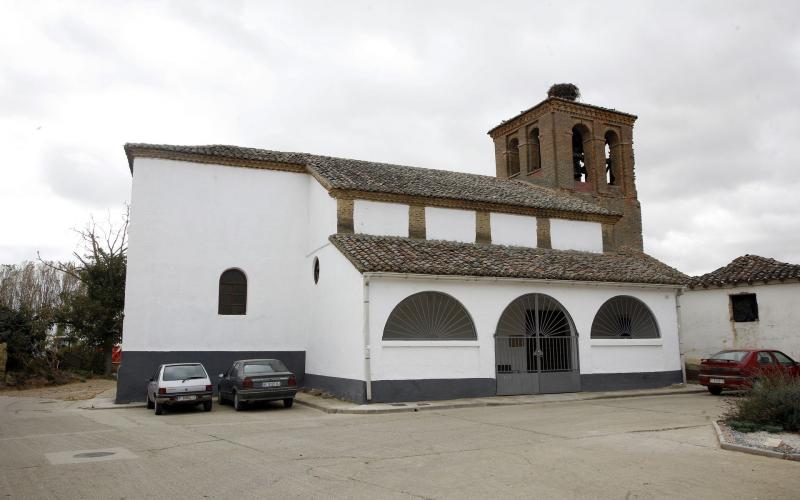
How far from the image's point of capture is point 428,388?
50.0 ft

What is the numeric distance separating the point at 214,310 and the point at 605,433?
480 inches

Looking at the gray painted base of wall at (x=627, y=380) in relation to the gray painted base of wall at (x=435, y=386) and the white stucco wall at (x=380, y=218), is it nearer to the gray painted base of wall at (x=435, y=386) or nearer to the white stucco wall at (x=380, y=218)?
the gray painted base of wall at (x=435, y=386)

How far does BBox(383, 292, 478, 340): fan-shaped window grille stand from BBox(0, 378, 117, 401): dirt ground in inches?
439

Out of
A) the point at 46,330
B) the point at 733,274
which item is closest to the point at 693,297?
the point at 733,274

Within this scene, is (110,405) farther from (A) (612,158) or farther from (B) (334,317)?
(A) (612,158)

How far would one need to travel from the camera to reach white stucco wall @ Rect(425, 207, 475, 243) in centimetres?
1906

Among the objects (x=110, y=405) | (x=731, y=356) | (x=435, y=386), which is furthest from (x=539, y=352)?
(x=110, y=405)

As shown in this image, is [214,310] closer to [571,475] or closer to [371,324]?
[371,324]

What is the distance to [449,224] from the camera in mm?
19312

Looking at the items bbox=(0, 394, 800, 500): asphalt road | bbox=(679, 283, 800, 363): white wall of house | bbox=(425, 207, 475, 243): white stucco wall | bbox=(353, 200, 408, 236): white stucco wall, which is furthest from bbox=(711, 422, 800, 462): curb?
bbox=(679, 283, 800, 363): white wall of house

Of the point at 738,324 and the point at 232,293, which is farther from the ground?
the point at 232,293

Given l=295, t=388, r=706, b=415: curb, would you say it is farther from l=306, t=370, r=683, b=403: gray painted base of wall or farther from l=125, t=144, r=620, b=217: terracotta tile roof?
l=125, t=144, r=620, b=217: terracotta tile roof

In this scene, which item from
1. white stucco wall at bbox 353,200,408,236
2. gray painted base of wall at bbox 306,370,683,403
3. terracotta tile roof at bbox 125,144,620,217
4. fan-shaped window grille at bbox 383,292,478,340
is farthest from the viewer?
terracotta tile roof at bbox 125,144,620,217

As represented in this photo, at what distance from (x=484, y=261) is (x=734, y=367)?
743 centimetres
